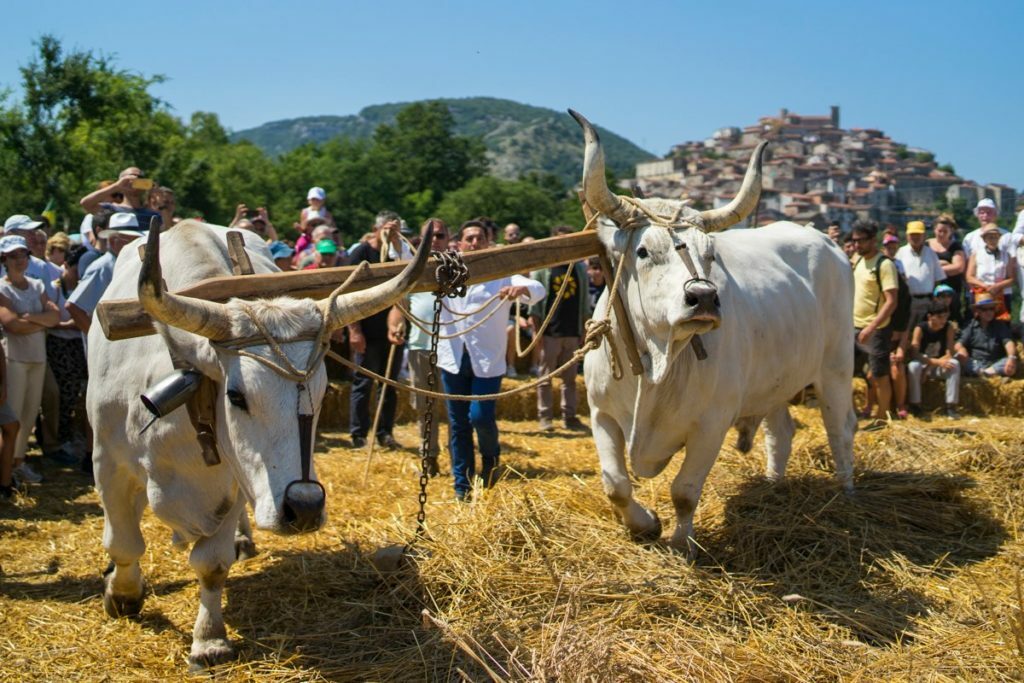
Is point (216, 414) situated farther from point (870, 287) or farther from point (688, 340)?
point (870, 287)

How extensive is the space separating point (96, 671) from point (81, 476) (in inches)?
162

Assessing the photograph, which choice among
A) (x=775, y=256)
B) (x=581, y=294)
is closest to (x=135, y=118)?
(x=581, y=294)

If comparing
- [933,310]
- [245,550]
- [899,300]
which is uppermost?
[899,300]

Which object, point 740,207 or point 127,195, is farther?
point 127,195

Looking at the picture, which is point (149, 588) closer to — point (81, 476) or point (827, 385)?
point (81, 476)

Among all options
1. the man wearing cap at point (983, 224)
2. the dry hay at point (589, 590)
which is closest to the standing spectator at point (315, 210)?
the dry hay at point (589, 590)

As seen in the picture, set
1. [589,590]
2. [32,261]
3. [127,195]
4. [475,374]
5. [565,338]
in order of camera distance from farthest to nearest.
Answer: [565,338] → [32,261] → [127,195] → [475,374] → [589,590]

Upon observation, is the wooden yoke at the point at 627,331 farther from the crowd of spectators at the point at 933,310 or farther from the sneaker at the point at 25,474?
the crowd of spectators at the point at 933,310

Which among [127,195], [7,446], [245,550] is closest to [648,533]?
[245,550]

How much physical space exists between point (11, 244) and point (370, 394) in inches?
138

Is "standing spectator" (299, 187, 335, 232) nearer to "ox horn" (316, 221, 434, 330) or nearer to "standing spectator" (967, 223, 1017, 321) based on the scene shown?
"standing spectator" (967, 223, 1017, 321)

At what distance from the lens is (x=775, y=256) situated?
7.02m

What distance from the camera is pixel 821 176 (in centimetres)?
9375

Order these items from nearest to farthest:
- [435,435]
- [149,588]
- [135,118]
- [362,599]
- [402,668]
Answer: [402,668] → [362,599] → [149,588] → [435,435] → [135,118]
